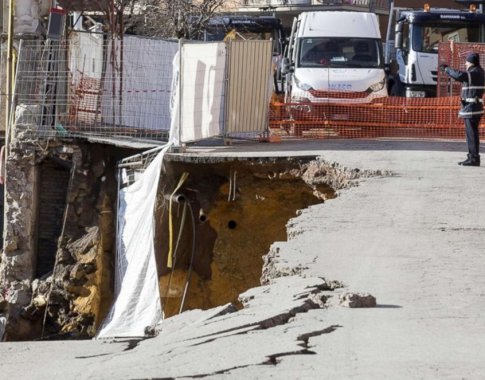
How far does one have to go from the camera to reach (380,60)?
2545cm

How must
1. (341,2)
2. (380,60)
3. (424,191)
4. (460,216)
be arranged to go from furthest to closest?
(341,2)
(380,60)
(424,191)
(460,216)

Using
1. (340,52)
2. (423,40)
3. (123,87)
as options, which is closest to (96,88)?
(123,87)

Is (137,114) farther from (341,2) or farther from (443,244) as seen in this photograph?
(341,2)

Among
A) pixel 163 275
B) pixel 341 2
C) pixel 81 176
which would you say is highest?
pixel 341 2

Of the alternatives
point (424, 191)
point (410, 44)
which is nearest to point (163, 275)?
point (424, 191)

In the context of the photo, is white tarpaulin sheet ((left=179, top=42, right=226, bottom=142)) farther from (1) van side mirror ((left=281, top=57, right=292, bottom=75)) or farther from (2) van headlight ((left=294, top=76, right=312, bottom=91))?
(1) van side mirror ((left=281, top=57, right=292, bottom=75))

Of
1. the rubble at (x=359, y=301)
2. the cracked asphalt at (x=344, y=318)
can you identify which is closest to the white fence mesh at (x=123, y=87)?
the cracked asphalt at (x=344, y=318)

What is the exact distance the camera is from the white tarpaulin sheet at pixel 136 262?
48.9 ft

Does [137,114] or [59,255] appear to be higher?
[137,114]

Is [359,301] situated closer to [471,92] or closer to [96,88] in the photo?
[471,92]

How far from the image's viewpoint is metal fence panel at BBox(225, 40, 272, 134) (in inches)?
768

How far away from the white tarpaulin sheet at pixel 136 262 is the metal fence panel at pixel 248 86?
2.89 meters

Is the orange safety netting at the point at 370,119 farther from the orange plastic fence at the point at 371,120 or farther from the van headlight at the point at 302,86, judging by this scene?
the van headlight at the point at 302,86

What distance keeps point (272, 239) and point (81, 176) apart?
3372 mm
